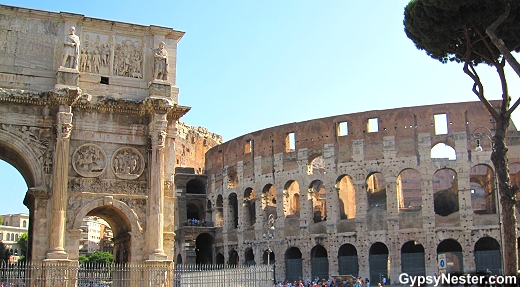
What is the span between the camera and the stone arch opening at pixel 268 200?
124 feet

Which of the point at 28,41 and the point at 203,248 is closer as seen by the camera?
the point at 28,41

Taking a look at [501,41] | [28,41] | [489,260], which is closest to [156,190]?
[28,41]

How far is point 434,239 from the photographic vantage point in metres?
32.1

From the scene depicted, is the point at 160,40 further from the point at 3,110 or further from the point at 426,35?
the point at 426,35

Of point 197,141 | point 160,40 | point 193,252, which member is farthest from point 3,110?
point 197,141

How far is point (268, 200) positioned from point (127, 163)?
21.2 m

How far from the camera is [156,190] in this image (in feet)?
58.7

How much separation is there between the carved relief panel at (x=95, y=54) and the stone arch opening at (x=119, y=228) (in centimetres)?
397

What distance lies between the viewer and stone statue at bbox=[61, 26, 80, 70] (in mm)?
17781

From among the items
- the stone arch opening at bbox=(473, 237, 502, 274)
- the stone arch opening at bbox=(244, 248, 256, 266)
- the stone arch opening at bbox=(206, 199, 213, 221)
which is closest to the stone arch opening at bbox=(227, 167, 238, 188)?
the stone arch opening at bbox=(206, 199, 213, 221)

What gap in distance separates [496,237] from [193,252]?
58.2 feet

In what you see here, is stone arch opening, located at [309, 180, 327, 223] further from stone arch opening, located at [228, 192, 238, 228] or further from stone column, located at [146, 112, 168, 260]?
stone column, located at [146, 112, 168, 260]

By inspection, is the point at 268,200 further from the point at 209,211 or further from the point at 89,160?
the point at 89,160

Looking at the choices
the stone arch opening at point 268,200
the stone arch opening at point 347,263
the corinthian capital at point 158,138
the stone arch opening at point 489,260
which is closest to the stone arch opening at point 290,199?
the stone arch opening at point 268,200
